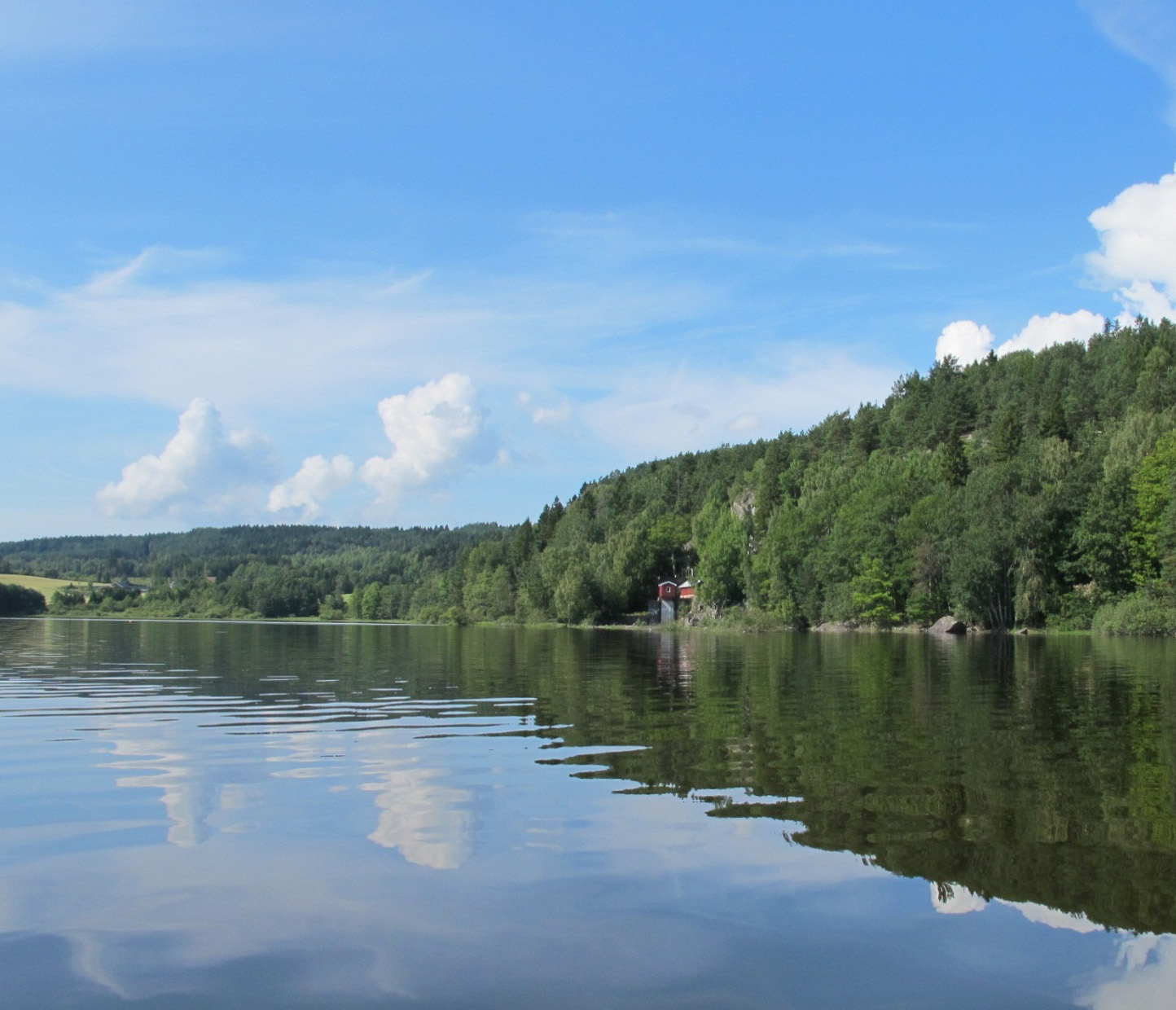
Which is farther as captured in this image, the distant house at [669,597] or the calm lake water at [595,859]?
the distant house at [669,597]

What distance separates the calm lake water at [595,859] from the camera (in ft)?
29.1

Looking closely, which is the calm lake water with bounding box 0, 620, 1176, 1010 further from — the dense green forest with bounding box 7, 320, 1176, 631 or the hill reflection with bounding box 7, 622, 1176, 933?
the dense green forest with bounding box 7, 320, 1176, 631

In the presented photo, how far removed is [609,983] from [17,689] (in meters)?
36.2

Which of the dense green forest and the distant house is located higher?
the dense green forest

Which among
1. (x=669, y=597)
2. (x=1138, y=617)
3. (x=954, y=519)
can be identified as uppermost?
(x=954, y=519)

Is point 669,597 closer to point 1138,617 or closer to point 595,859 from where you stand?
point 1138,617

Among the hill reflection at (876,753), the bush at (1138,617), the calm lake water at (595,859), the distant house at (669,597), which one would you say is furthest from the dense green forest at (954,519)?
the calm lake water at (595,859)

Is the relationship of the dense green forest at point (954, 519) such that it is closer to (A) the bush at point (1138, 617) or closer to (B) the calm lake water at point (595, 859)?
(A) the bush at point (1138, 617)

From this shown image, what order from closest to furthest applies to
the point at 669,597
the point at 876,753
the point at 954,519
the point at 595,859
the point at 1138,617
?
the point at 595,859 < the point at 876,753 < the point at 1138,617 < the point at 954,519 < the point at 669,597

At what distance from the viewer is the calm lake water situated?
8.88 m

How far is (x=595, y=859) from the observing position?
12.5 metres

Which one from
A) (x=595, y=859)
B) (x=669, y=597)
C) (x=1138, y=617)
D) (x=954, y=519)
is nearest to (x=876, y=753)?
(x=595, y=859)

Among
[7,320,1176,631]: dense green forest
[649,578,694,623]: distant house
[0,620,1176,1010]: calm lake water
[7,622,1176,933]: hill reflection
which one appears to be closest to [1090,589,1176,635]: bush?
[7,320,1176,631]: dense green forest

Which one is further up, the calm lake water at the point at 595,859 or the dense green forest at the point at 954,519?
the dense green forest at the point at 954,519
